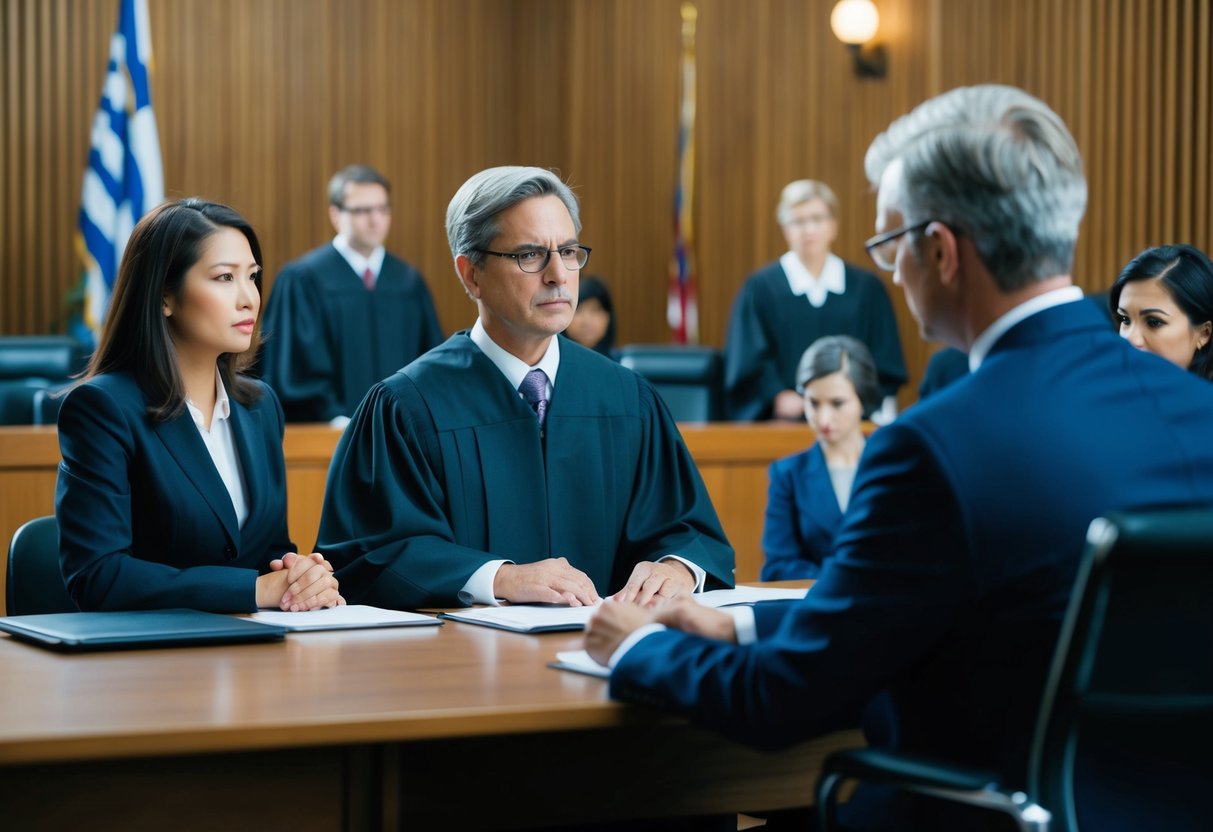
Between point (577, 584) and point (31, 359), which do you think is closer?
point (577, 584)

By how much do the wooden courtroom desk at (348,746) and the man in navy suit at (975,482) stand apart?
0.20 metres

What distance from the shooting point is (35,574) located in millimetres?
2867

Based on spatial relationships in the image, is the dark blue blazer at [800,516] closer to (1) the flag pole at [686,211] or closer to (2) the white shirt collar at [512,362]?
(2) the white shirt collar at [512,362]

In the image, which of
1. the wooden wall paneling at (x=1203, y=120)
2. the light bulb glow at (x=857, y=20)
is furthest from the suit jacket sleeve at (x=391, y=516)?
the light bulb glow at (x=857, y=20)

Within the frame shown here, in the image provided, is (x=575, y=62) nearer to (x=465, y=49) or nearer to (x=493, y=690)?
(x=465, y=49)

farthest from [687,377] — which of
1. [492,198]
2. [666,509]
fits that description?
[492,198]

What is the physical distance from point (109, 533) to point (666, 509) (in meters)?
1.09

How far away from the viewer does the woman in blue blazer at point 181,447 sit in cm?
257

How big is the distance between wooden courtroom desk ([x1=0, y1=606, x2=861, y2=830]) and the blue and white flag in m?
6.20

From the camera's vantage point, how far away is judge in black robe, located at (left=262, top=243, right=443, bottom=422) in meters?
7.42

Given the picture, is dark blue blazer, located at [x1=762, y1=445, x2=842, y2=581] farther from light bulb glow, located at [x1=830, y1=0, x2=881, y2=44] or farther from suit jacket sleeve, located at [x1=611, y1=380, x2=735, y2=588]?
light bulb glow, located at [x1=830, y1=0, x2=881, y2=44]

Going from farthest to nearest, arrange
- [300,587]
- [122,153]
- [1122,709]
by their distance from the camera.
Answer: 1. [122,153]
2. [300,587]
3. [1122,709]

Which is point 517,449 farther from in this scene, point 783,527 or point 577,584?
point 783,527

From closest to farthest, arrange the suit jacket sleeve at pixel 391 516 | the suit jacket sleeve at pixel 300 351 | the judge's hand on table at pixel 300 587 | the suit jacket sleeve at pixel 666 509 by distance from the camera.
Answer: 1. the judge's hand on table at pixel 300 587
2. the suit jacket sleeve at pixel 391 516
3. the suit jacket sleeve at pixel 666 509
4. the suit jacket sleeve at pixel 300 351
